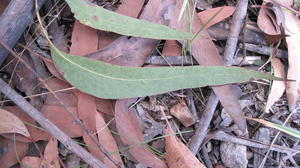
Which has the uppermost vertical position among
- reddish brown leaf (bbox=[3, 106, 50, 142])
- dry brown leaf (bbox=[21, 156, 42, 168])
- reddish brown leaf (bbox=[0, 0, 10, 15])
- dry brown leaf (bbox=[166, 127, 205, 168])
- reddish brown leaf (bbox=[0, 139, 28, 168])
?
reddish brown leaf (bbox=[0, 0, 10, 15])

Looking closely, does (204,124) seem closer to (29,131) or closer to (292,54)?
(292,54)

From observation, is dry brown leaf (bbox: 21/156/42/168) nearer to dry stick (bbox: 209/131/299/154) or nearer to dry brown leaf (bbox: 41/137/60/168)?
dry brown leaf (bbox: 41/137/60/168)

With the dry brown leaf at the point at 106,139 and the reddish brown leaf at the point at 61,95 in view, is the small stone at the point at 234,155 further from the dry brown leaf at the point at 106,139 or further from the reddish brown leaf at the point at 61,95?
the reddish brown leaf at the point at 61,95

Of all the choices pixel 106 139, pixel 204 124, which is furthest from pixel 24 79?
pixel 204 124

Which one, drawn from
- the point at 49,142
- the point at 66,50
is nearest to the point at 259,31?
the point at 66,50

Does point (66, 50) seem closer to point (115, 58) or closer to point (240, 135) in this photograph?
point (115, 58)

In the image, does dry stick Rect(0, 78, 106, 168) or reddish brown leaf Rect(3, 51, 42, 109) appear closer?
dry stick Rect(0, 78, 106, 168)

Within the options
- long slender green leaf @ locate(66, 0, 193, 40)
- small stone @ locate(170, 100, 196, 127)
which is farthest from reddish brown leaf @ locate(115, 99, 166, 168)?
long slender green leaf @ locate(66, 0, 193, 40)
